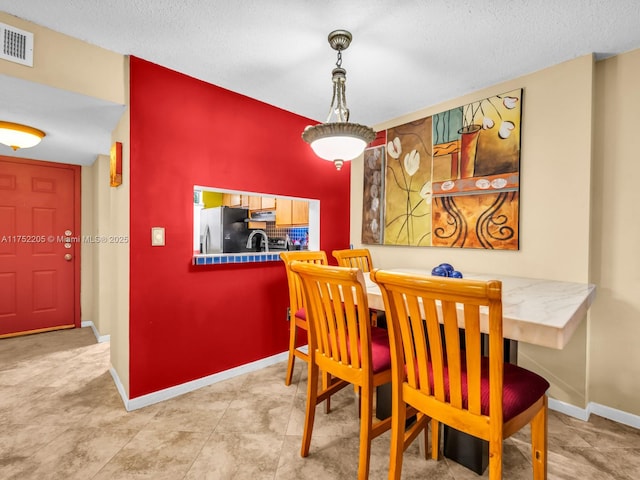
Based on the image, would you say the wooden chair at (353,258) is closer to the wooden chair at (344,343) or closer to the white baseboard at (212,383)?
the wooden chair at (344,343)

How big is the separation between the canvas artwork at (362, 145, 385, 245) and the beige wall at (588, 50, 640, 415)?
166 cm

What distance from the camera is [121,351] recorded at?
2.19m

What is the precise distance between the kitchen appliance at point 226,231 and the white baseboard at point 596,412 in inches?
111

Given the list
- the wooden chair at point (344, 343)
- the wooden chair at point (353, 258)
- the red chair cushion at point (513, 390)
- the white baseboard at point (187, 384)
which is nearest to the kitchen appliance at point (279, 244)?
the wooden chair at point (353, 258)

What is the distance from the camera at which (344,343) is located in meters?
1.41

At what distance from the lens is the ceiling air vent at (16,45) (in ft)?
5.40

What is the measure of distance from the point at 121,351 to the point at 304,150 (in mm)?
2258

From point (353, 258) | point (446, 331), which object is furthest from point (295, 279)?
point (446, 331)

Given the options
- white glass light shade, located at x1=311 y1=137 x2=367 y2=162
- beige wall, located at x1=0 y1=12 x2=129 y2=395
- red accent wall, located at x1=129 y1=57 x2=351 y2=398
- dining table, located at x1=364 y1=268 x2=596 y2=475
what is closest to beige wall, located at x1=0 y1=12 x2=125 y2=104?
beige wall, located at x1=0 y1=12 x2=129 y2=395

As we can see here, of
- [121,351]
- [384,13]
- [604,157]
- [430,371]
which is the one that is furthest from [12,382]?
[604,157]

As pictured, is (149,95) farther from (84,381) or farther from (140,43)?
(84,381)

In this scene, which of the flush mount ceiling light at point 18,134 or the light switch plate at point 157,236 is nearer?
the light switch plate at point 157,236

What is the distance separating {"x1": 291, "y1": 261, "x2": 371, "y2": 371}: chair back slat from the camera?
127cm

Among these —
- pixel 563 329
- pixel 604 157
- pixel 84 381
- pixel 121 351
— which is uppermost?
pixel 604 157
